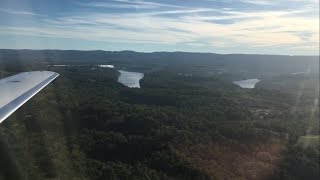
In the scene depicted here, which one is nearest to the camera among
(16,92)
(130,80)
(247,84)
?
(16,92)

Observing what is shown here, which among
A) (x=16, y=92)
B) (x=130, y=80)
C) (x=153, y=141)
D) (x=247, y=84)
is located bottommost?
(x=247, y=84)

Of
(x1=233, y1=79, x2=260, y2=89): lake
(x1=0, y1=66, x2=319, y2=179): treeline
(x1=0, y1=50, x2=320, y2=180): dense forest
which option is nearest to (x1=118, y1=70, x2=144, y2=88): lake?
(x1=0, y1=50, x2=320, y2=180): dense forest

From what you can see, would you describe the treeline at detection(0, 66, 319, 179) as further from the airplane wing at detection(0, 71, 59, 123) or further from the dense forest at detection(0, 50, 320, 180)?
the airplane wing at detection(0, 71, 59, 123)

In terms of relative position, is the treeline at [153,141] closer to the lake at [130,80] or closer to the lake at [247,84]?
the lake at [130,80]

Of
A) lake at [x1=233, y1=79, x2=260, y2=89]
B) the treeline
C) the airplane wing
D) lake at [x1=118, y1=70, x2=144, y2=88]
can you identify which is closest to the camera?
the airplane wing

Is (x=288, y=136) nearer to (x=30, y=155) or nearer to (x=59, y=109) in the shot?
(x=59, y=109)

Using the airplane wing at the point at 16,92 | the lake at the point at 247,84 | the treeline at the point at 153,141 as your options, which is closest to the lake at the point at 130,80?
the lake at the point at 247,84

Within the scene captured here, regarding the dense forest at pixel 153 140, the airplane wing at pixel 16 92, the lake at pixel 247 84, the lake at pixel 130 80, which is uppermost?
the airplane wing at pixel 16 92

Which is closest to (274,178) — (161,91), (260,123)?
(260,123)

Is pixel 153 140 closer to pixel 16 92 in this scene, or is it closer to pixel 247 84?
pixel 16 92

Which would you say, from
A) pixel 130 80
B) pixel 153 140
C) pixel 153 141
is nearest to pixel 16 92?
pixel 153 141

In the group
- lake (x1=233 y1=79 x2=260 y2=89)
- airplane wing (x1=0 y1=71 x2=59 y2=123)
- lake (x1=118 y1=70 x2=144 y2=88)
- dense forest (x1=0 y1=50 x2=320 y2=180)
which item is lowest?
lake (x1=233 y1=79 x2=260 y2=89)

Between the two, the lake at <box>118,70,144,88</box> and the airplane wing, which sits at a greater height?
the airplane wing
